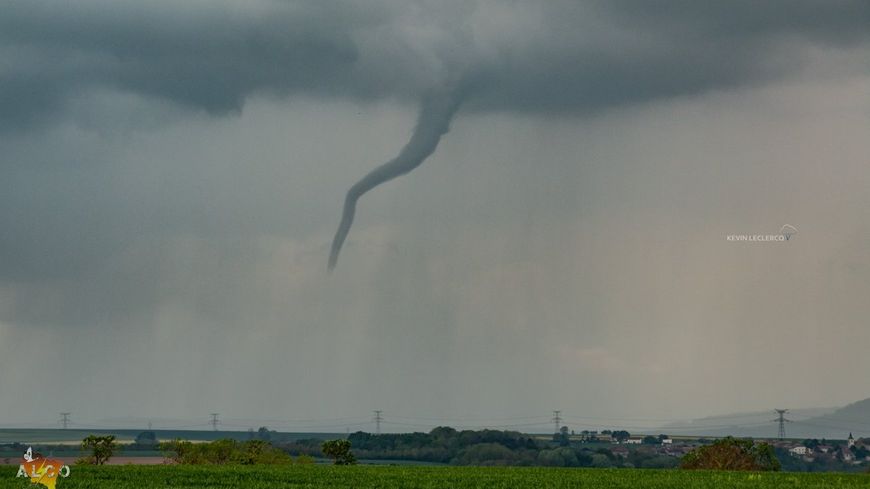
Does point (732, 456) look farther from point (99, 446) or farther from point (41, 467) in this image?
point (41, 467)

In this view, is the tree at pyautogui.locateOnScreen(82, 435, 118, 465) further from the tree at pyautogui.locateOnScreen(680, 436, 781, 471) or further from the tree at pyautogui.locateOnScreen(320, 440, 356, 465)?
the tree at pyautogui.locateOnScreen(680, 436, 781, 471)

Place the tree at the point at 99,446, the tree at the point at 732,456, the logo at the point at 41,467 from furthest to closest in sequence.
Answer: the tree at the point at 99,446, the tree at the point at 732,456, the logo at the point at 41,467

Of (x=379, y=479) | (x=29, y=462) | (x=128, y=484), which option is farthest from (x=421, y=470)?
(x=29, y=462)

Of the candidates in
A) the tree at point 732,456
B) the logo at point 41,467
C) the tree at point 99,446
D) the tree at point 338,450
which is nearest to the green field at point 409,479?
the logo at point 41,467

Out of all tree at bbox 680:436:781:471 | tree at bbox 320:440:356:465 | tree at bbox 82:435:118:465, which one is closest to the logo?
tree at bbox 82:435:118:465

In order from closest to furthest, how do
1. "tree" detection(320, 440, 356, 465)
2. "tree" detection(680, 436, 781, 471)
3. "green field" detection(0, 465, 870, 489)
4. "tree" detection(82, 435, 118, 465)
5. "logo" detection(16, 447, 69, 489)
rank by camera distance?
1. "logo" detection(16, 447, 69, 489)
2. "green field" detection(0, 465, 870, 489)
3. "tree" detection(680, 436, 781, 471)
4. "tree" detection(82, 435, 118, 465)
5. "tree" detection(320, 440, 356, 465)

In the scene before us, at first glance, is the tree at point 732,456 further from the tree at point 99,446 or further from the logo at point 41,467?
the logo at point 41,467
